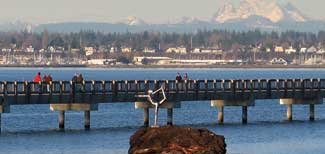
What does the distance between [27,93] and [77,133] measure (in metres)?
3.75

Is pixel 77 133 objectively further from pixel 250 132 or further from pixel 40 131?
pixel 250 132

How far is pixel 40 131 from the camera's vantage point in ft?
243

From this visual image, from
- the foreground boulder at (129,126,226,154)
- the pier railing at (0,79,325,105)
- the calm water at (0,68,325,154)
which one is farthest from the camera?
the pier railing at (0,79,325,105)

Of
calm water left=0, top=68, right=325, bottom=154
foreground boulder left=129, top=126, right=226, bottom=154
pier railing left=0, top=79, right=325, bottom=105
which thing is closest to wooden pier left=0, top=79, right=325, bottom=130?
pier railing left=0, top=79, right=325, bottom=105

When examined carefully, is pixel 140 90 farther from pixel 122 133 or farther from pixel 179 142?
pixel 179 142

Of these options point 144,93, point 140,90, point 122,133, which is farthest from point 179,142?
point 140,90

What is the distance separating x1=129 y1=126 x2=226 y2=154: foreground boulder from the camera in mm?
41094

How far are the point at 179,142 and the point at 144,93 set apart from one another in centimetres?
3484

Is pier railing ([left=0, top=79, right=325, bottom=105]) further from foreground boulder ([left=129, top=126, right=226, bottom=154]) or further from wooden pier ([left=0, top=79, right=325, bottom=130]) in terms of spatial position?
foreground boulder ([left=129, top=126, right=226, bottom=154])

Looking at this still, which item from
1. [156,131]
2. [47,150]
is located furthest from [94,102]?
[156,131]

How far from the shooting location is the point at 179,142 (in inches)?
1623

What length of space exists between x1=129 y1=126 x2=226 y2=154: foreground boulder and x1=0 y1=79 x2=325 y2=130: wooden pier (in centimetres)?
2939

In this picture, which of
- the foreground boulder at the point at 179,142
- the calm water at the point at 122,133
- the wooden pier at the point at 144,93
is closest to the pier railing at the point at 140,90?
the wooden pier at the point at 144,93

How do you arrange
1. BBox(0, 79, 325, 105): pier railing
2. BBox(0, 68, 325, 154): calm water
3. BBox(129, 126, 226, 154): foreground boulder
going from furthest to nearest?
BBox(0, 79, 325, 105): pier railing
BBox(0, 68, 325, 154): calm water
BBox(129, 126, 226, 154): foreground boulder
